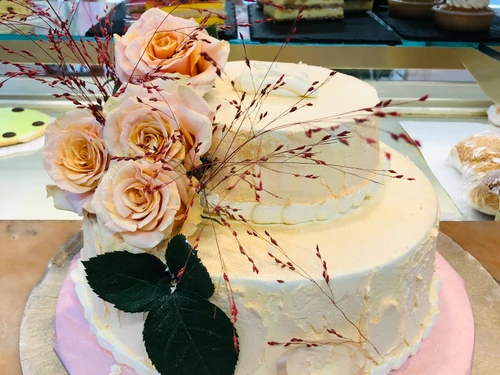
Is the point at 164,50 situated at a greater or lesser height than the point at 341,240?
greater

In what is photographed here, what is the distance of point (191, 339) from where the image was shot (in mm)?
901

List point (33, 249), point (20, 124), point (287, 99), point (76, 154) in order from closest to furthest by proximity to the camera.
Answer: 1. point (76, 154)
2. point (287, 99)
3. point (33, 249)
4. point (20, 124)

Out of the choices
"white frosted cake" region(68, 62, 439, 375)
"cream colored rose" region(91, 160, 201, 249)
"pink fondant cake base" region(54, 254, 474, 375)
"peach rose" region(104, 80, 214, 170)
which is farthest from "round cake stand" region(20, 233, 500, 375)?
"peach rose" region(104, 80, 214, 170)

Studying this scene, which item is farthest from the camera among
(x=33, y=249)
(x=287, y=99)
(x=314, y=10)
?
(x=314, y=10)

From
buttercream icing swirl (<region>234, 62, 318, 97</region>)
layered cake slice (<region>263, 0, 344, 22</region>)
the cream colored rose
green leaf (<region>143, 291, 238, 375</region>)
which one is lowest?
green leaf (<region>143, 291, 238, 375</region>)

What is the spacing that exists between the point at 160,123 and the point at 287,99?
1.05ft

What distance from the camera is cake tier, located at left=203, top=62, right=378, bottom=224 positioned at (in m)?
0.98

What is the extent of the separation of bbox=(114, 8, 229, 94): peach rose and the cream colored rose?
0.19 metres

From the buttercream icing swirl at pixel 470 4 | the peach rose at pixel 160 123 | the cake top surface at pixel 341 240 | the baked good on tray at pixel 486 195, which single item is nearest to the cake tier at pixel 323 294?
the cake top surface at pixel 341 240

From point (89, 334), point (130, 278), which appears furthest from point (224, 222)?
point (89, 334)

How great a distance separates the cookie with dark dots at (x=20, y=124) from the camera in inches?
76.0

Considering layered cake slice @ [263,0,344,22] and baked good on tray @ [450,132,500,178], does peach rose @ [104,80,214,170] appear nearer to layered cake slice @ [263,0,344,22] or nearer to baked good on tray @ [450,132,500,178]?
layered cake slice @ [263,0,344,22]

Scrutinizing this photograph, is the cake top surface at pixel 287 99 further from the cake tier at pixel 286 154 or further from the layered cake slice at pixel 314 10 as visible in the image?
the layered cake slice at pixel 314 10

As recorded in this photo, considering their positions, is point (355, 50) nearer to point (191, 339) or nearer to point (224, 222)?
point (224, 222)
